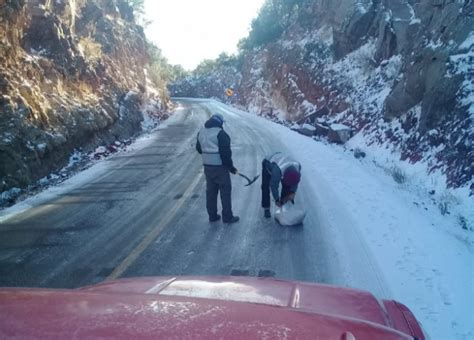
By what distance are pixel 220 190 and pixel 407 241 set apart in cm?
290

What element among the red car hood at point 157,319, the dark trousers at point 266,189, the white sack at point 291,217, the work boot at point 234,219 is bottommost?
the work boot at point 234,219

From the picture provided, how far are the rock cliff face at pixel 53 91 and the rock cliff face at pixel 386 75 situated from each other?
29.3 feet

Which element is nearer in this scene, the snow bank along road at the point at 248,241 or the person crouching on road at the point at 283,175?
the snow bank along road at the point at 248,241

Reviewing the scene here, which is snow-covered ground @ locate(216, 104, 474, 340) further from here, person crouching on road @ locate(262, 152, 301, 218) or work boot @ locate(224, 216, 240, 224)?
work boot @ locate(224, 216, 240, 224)

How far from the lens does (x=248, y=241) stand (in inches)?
251

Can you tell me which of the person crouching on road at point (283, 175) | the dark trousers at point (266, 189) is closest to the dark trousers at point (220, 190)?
the dark trousers at point (266, 189)

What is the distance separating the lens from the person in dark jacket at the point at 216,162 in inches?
280

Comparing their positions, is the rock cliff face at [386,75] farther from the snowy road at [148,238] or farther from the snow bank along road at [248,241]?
the snowy road at [148,238]

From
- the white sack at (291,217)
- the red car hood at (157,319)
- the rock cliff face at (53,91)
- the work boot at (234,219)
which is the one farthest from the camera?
the rock cliff face at (53,91)

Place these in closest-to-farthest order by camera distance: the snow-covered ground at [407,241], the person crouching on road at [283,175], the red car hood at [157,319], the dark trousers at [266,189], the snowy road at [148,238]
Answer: the red car hood at [157,319], the snow-covered ground at [407,241], the snowy road at [148,238], the person crouching on road at [283,175], the dark trousers at [266,189]

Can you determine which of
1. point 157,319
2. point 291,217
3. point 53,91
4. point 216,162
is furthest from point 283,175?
point 53,91

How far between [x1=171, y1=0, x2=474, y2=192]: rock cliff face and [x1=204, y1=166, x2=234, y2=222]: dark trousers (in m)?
4.52

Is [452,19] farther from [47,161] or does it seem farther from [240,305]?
[240,305]

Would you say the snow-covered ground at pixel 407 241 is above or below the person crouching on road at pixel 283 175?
below
